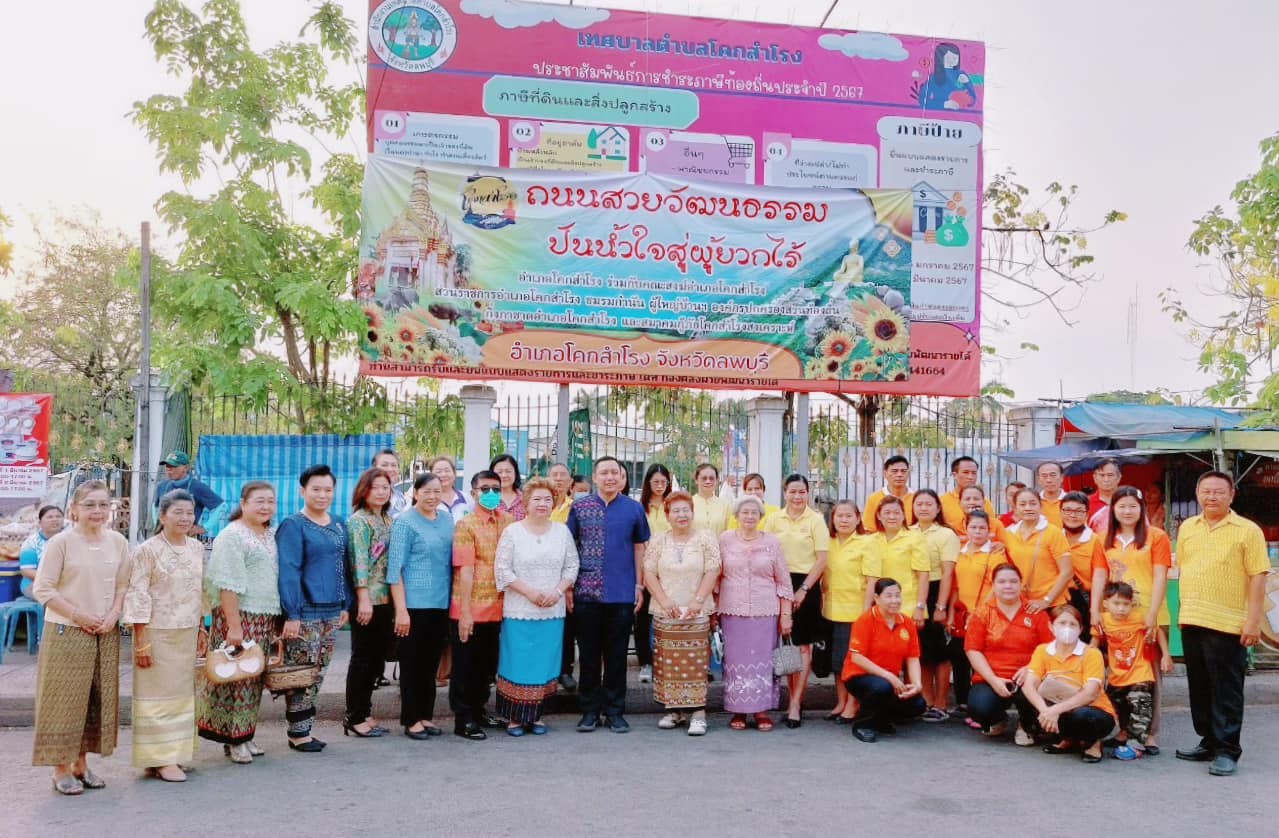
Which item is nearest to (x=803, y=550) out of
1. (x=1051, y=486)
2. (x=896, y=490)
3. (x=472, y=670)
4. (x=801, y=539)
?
(x=801, y=539)

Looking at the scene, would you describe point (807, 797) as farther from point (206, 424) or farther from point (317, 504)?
point (206, 424)

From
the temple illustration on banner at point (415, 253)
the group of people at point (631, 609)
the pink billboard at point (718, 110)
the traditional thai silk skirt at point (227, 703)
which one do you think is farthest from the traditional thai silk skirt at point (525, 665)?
the pink billboard at point (718, 110)

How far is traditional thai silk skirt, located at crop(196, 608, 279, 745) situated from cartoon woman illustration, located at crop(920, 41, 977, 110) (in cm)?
751

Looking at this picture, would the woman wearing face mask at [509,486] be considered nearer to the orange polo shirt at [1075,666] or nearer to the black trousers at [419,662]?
the black trousers at [419,662]

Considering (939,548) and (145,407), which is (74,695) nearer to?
(145,407)

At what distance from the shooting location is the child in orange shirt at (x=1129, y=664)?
579cm

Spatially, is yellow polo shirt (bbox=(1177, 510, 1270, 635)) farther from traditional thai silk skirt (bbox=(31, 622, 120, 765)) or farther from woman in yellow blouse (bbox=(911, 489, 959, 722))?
traditional thai silk skirt (bbox=(31, 622, 120, 765))

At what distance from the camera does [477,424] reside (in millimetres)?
8898

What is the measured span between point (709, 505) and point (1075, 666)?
2.50 meters

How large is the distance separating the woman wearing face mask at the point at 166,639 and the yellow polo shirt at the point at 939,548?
166 inches

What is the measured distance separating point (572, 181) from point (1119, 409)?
602 centimetres

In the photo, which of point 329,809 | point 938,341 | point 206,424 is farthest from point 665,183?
point 329,809

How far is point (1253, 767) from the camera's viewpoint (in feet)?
18.1

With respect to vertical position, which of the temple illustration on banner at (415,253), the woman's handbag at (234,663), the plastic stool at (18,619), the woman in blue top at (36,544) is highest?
the temple illustration on banner at (415,253)
